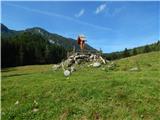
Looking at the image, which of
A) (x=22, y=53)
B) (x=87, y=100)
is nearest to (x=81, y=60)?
(x=87, y=100)

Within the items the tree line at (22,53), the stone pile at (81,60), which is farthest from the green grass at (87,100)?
the tree line at (22,53)

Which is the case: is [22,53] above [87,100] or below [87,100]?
above

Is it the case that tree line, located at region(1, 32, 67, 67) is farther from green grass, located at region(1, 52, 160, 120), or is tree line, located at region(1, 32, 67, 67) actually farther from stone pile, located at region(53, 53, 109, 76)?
green grass, located at region(1, 52, 160, 120)

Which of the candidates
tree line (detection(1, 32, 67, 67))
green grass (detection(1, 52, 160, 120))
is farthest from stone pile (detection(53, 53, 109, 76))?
tree line (detection(1, 32, 67, 67))

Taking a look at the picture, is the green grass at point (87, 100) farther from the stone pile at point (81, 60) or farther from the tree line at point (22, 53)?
the tree line at point (22, 53)

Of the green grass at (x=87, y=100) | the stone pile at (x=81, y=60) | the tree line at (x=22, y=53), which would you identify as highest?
the tree line at (x=22, y=53)

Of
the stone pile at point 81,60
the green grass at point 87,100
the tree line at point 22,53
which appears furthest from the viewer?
the tree line at point 22,53

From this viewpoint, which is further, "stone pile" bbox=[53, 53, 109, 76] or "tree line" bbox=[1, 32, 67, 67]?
"tree line" bbox=[1, 32, 67, 67]

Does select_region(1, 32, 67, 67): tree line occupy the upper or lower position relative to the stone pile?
upper

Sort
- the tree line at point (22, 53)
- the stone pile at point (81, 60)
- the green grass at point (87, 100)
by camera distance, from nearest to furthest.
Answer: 1. the green grass at point (87, 100)
2. the stone pile at point (81, 60)
3. the tree line at point (22, 53)

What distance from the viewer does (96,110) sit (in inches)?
797

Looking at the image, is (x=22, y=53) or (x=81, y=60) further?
(x=22, y=53)

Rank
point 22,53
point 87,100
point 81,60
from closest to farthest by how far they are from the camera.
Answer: point 87,100
point 81,60
point 22,53

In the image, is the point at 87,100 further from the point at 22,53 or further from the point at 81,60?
the point at 22,53
